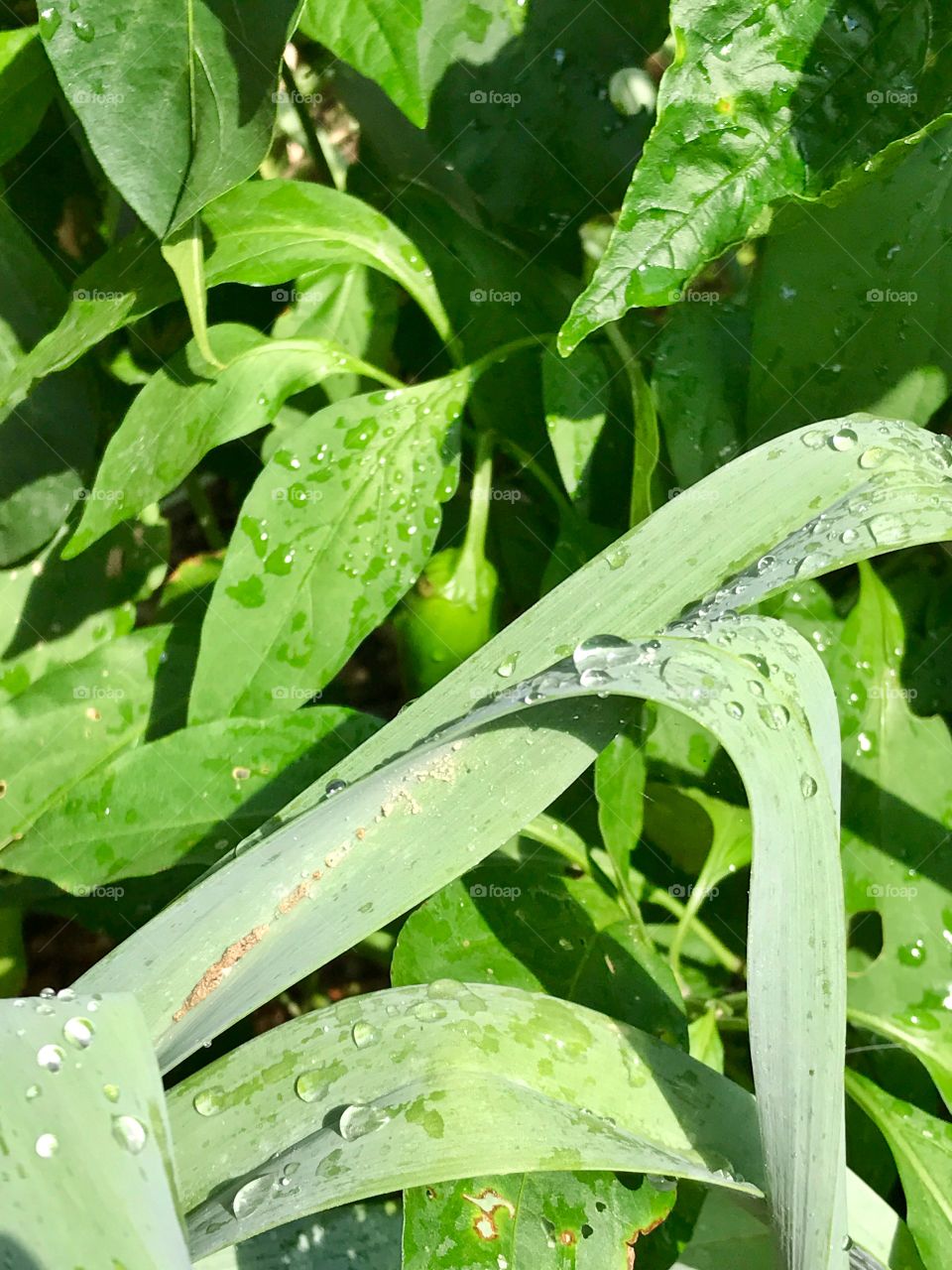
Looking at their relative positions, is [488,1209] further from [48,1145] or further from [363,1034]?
[48,1145]

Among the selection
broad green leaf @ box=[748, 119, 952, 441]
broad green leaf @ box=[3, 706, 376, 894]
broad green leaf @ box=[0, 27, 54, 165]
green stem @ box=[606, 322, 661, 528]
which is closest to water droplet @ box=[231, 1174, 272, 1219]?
broad green leaf @ box=[3, 706, 376, 894]

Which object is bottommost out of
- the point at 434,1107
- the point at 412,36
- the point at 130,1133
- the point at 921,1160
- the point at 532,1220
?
the point at 921,1160

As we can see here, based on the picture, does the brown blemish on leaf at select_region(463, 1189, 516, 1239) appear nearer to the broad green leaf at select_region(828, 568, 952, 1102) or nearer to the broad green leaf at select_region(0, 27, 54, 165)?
the broad green leaf at select_region(828, 568, 952, 1102)

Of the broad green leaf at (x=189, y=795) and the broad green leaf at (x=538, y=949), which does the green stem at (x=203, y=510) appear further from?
the broad green leaf at (x=538, y=949)

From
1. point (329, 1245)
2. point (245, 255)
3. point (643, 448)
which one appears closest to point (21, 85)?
point (245, 255)

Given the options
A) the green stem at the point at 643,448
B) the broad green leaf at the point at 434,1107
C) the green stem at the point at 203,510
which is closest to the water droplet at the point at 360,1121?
the broad green leaf at the point at 434,1107

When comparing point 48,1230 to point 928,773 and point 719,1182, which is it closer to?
point 719,1182
